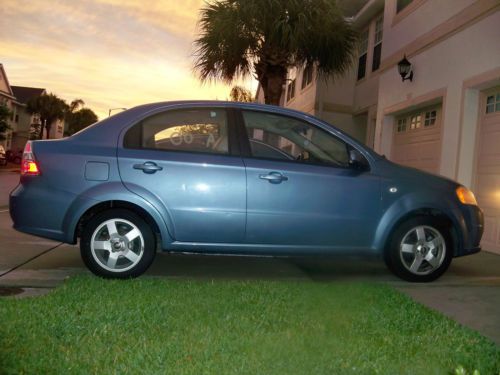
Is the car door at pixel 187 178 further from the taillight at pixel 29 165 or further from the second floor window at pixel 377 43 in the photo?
the second floor window at pixel 377 43

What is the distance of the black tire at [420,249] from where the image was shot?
5.32 m

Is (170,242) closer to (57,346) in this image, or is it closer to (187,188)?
(187,188)

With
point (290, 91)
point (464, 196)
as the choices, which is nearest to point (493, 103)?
point (464, 196)

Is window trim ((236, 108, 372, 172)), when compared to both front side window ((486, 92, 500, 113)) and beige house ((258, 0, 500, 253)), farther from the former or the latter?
front side window ((486, 92, 500, 113))

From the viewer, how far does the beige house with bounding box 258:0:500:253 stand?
26.7 feet

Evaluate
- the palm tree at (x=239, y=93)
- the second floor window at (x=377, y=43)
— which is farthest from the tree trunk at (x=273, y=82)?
the palm tree at (x=239, y=93)

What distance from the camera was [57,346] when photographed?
3096mm

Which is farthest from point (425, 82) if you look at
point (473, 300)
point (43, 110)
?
point (43, 110)

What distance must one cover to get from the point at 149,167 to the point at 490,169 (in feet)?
18.0

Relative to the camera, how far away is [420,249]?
5.37m

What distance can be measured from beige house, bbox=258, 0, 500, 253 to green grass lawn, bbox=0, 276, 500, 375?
15.2 feet

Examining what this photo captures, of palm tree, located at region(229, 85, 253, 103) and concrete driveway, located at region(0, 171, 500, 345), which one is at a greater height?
palm tree, located at region(229, 85, 253, 103)

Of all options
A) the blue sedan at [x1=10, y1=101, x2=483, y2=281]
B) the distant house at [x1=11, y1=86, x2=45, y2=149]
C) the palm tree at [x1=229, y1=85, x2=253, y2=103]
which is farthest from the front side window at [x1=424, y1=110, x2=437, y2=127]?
the distant house at [x1=11, y1=86, x2=45, y2=149]

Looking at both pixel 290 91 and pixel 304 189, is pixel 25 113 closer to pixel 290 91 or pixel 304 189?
pixel 290 91
